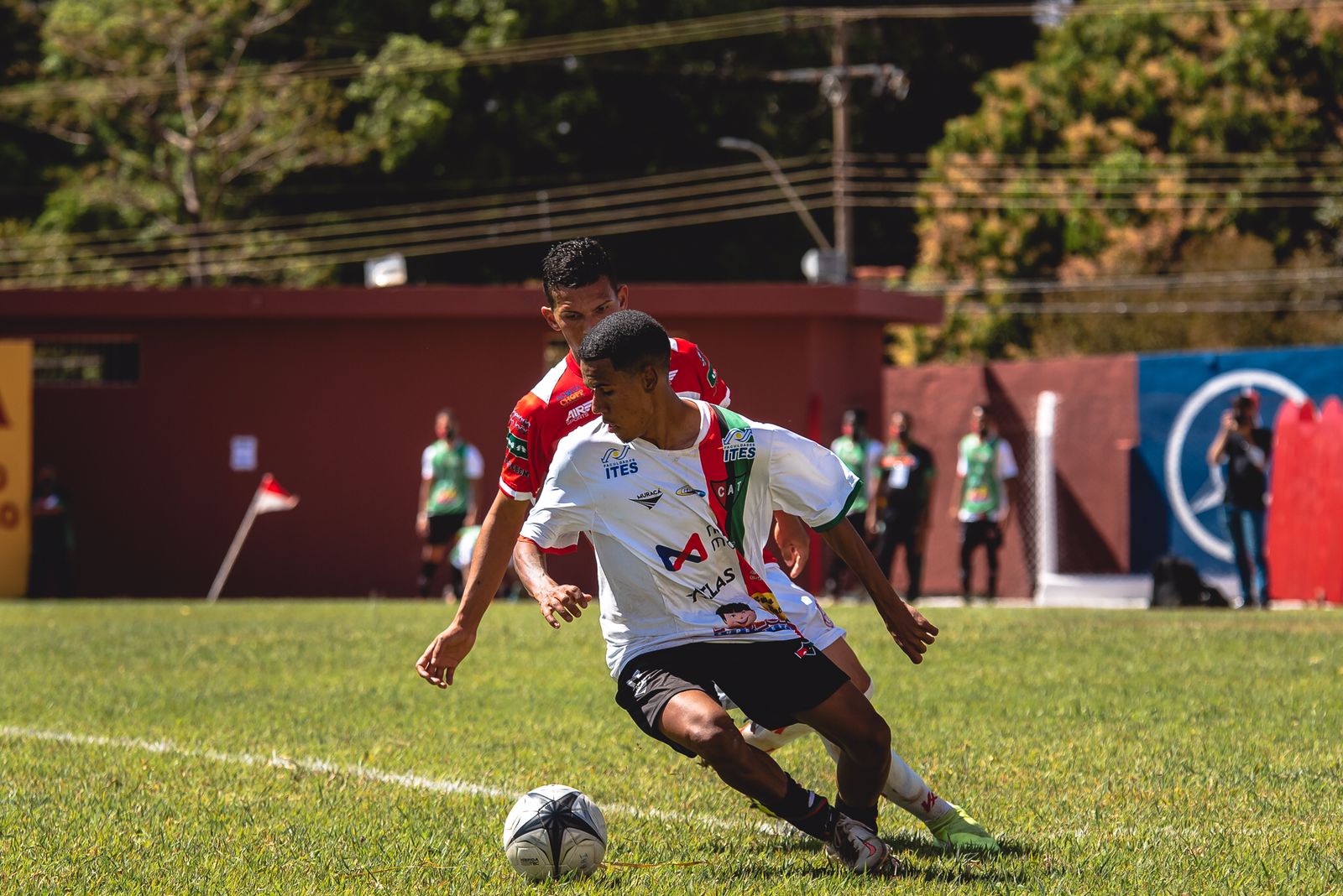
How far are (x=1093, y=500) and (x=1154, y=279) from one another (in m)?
19.0

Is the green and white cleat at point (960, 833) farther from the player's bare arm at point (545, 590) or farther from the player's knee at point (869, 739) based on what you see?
the player's bare arm at point (545, 590)

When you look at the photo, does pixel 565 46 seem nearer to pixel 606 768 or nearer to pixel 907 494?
pixel 907 494

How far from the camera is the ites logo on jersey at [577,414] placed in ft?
18.8

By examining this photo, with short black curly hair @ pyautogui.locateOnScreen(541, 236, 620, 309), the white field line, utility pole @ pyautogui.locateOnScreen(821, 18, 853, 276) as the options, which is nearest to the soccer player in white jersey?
short black curly hair @ pyautogui.locateOnScreen(541, 236, 620, 309)

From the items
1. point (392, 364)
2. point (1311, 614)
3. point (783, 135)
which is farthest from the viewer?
point (783, 135)

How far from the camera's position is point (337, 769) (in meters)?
7.43

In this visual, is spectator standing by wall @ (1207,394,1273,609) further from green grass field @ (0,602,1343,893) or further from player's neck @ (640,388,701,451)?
player's neck @ (640,388,701,451)

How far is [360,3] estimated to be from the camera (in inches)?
1533

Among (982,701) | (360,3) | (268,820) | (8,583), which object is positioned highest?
(360,3)

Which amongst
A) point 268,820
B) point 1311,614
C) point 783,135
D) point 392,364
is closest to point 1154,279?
point 783,135

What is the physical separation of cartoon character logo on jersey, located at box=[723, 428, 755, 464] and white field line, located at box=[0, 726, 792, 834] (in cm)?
152

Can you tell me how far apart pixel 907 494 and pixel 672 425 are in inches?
534

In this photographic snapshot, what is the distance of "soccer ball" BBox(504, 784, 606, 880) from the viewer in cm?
533

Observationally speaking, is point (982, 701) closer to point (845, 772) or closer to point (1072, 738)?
point (1072, 738)
